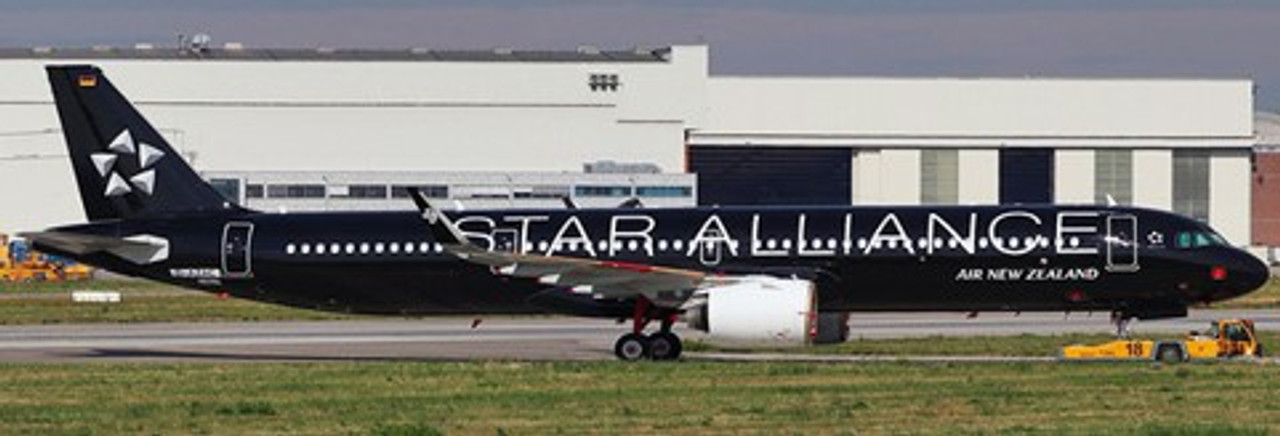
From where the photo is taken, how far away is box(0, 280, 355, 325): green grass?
7281cm

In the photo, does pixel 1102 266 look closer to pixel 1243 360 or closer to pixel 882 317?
pixel 1243 360

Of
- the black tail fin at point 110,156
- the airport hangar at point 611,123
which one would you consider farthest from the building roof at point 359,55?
the black tail fin at point 110,156

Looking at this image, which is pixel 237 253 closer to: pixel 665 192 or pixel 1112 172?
pixel 665 192

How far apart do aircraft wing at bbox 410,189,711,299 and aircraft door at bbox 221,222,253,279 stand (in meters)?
4.65

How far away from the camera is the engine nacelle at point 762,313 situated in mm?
47094

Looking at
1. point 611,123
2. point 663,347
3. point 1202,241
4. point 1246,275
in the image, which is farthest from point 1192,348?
point 611,123

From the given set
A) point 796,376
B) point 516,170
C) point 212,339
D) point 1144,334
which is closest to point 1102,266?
point 796,376

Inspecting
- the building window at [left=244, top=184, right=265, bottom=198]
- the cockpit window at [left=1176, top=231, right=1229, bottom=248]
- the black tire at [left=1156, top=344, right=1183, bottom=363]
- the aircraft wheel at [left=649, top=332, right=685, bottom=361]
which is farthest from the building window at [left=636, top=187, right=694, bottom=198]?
the black tire at [left=1156, top=344, right=1183, bottom=363]

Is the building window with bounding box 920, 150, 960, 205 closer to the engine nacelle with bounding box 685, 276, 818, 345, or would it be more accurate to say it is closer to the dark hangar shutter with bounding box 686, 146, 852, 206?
the dark hangar shutter with bounding box 686, 146, 852, 206

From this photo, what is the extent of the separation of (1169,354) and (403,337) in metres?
19.7

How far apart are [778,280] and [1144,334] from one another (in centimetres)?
1536

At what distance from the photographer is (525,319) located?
7069 centimetres

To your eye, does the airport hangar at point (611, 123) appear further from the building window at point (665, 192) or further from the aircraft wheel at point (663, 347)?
the aircraft wheel at point (663, 347)

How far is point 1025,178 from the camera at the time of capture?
151375 mm
